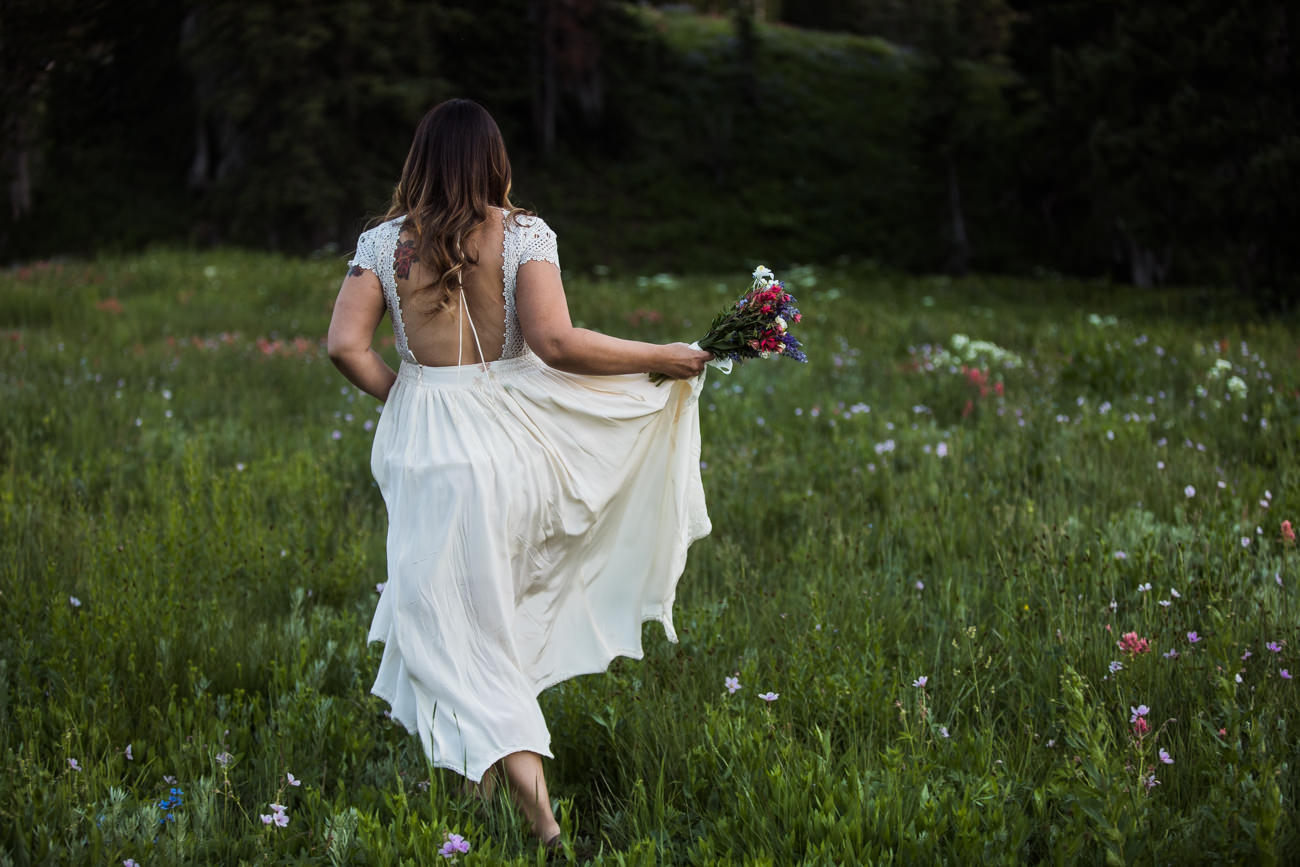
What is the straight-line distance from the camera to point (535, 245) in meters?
3.04

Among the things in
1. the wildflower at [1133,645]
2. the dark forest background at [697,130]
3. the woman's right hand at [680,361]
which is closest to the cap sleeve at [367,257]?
the woman's right hand at [680,361]

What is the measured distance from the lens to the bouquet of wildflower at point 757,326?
3.25 metres

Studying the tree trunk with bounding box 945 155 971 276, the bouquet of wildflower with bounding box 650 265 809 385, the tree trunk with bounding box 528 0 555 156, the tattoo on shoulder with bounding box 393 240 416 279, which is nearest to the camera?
the tattoo on shoulder with bounding box 393 240 416 279

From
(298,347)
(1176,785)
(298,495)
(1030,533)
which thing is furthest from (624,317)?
(1176,785)

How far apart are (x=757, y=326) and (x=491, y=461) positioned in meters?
1.00

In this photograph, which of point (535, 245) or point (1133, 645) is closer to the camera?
point (535, 245)

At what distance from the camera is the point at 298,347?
10.9m

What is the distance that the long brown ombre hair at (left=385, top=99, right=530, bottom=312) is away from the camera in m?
2.98

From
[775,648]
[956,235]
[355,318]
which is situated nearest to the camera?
[355,318]

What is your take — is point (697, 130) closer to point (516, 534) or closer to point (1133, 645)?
point (1133, 645)

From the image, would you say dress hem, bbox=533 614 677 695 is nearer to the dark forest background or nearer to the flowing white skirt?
the flowing white skirt

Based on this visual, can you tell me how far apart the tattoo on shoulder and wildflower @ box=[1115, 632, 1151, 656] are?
267cm

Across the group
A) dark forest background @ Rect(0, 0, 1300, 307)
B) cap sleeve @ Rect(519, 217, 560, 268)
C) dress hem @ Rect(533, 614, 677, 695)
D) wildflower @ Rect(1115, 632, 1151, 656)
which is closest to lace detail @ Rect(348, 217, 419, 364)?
cap sleeve @ Rect(519, 217, 560, 268)

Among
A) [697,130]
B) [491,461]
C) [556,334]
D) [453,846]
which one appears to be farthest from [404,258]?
[697,130]
